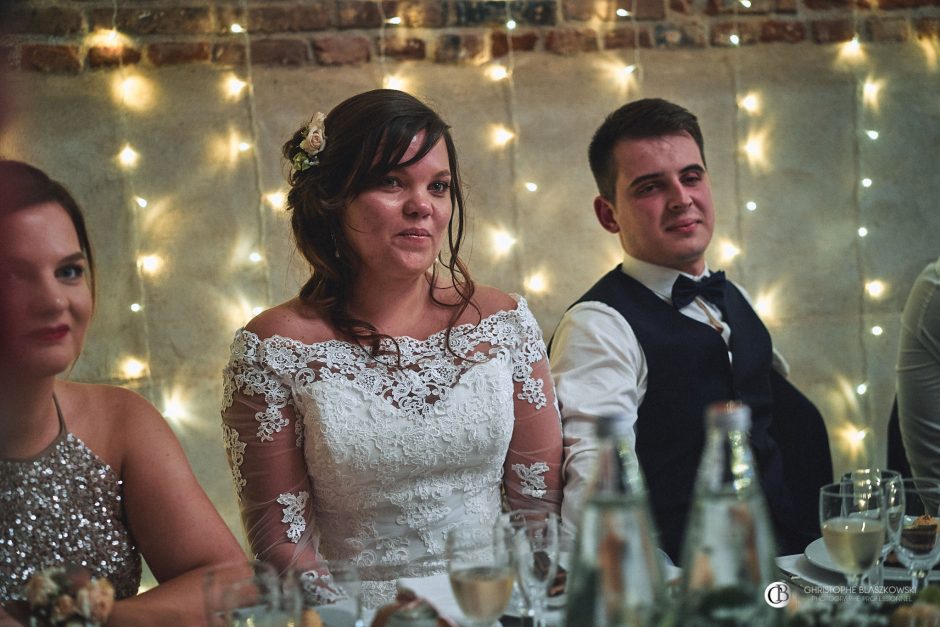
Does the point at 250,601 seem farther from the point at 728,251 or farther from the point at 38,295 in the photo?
the point at 728,251

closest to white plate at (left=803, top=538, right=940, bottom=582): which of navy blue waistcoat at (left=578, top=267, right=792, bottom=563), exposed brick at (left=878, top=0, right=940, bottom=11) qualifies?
navy blue waistcoat at (left=578, top=267, right=792, bottom=563)

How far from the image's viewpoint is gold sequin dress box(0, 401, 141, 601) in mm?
1619

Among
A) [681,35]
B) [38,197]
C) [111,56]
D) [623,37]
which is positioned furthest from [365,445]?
[681,35]

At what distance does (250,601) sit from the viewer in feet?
3.39

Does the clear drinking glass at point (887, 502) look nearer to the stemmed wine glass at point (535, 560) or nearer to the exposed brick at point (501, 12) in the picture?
the stemmed wine glass at point (535, 560)

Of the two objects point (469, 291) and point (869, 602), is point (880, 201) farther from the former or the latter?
point (869, 602)

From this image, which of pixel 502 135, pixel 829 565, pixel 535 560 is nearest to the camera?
pixel 535 560

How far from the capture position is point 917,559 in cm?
132

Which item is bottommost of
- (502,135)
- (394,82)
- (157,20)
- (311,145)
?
(311,145)

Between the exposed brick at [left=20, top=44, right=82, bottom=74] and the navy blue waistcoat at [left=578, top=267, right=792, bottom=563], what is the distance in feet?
6.65

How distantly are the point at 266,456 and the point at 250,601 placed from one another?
1012mm

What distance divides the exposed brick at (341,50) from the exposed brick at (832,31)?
6.00ft

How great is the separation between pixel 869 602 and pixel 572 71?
2715 mm

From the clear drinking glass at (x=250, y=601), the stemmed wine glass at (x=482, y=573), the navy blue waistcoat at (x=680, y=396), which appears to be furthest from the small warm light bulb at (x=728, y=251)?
the clear drinking glass at (x=250, y=601)
